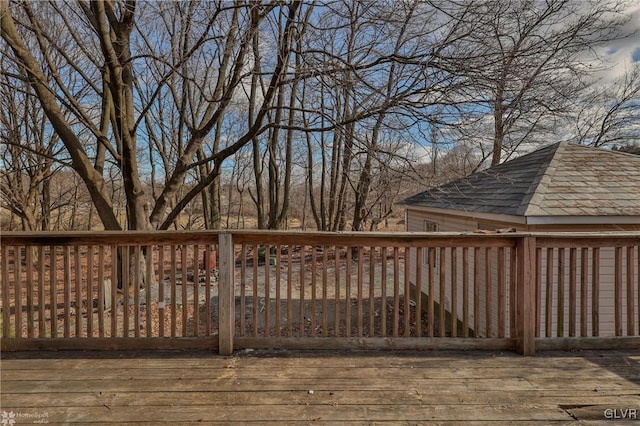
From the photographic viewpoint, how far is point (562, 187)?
652 cm

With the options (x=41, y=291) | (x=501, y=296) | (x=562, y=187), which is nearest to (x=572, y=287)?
(x=501, y=296)

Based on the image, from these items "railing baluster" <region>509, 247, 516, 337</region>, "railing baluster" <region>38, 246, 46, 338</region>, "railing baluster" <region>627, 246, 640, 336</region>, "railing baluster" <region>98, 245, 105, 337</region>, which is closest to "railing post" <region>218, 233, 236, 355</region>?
"railing baluster" <region>98, 245, 105, 337</region>

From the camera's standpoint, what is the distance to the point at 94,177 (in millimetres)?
6867

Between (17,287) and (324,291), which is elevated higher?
(17,287)

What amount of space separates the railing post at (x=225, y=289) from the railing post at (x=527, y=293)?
2276 mm

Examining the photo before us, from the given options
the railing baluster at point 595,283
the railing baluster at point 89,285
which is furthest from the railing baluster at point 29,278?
the railing baluster at point 595,283

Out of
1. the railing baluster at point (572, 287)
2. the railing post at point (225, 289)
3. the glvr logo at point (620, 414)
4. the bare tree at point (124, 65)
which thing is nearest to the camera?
the glvr logo at point (620, 414)

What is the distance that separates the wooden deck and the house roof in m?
2.74

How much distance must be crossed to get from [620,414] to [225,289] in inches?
104

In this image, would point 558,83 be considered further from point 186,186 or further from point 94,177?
point 186,186

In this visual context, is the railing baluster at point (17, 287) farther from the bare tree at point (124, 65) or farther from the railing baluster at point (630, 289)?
the railing baluster at point (630, 289)

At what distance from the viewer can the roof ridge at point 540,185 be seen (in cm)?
587

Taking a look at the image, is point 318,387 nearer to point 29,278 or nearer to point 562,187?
point 29,278

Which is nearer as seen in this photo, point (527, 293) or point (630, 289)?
point (527, 293)
